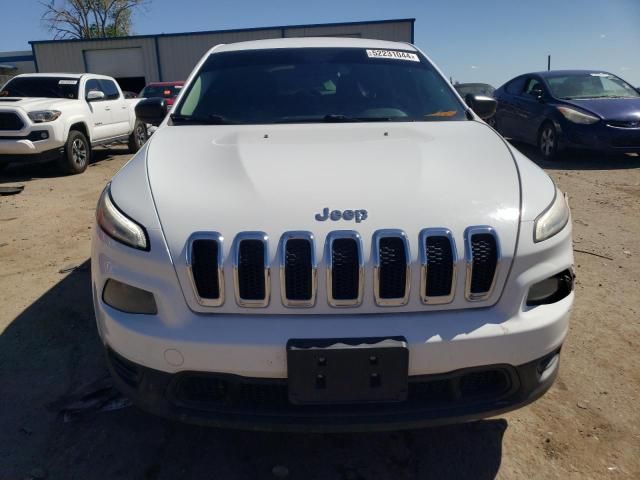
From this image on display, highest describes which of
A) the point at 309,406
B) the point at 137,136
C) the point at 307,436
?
the point at 309,406

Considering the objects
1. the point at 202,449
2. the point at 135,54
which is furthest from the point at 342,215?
the point at 135,54

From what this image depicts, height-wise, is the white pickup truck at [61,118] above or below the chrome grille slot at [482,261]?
below

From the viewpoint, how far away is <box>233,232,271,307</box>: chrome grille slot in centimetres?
177

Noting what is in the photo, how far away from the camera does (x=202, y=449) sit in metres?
2.23

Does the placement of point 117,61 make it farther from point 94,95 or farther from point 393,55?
point 393,55

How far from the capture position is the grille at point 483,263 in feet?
5.97

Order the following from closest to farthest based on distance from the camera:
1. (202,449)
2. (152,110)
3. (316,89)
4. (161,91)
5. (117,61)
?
(202,449) < (316,89) < (152,110) < (161,91) < (117,61)

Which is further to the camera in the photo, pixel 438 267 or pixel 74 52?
pixel 74 52

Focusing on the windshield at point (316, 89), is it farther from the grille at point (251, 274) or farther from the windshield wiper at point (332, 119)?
the grille at point (251, 274)

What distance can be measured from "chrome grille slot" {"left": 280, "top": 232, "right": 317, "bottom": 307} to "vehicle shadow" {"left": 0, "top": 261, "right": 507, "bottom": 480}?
80cm

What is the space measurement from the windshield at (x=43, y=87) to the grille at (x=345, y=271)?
8853 mm

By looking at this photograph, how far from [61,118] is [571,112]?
8.15 m

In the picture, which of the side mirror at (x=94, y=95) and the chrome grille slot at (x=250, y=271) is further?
the side mirror at (x=94, y=95)

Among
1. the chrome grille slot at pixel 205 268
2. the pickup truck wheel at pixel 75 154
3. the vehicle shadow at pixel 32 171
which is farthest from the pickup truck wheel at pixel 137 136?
the chrome grille slot at pixel 205 268
